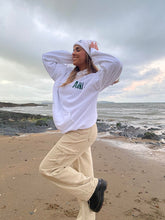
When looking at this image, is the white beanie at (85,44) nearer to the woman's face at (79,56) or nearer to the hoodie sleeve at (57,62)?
the woman's face at (79,56)

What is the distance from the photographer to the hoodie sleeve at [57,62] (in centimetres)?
250

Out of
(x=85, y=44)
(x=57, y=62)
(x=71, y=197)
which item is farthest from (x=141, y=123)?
(x=85, y=44)

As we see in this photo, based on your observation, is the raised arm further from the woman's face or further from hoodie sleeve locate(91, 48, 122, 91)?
the woman's face

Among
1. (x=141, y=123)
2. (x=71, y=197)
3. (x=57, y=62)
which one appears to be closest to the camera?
(x=57, y=62)

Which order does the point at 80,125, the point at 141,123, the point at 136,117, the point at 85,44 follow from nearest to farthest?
1. the point at 80,125
2. the point at 85,44
3. the point at 141,123
4. the point at 136,117

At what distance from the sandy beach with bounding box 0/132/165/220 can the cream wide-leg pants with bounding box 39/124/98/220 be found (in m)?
0.74

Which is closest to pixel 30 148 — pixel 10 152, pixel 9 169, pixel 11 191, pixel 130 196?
pixel 10 152

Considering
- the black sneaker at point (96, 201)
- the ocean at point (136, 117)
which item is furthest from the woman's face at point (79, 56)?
the ocean at point (136, 117)

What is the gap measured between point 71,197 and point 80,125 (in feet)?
5.54

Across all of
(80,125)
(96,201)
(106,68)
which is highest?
(106,68)

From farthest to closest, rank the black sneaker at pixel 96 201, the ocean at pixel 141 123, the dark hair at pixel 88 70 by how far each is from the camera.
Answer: the ocean at pixel 141 123 → the dark hair at pixel 88 70 → the black sneaker at pixel 96 201

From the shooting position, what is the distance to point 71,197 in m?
3.02

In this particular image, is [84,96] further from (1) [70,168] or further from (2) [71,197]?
(2) [71,197]

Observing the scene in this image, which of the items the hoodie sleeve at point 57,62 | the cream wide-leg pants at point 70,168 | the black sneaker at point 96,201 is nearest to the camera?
the cream wide-leg pants at point 70,168
